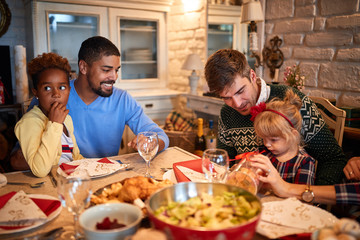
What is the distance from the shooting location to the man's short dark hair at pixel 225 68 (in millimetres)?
1547

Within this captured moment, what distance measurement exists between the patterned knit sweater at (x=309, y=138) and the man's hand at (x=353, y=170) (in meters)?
0.06

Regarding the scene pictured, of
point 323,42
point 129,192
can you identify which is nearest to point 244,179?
point 129,192

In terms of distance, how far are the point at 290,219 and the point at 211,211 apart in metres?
0.31

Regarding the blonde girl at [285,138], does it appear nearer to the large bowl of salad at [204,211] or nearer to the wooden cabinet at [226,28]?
the large bowl of salad at [204,211]

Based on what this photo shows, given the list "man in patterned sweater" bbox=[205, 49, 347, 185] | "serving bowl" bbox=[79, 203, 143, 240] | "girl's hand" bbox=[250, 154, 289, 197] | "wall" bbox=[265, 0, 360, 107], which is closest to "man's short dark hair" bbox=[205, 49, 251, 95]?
"man in patterned sweater" bbox=[205, 49, 347, 185]

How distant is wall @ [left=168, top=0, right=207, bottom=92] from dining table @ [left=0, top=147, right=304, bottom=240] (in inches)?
95.0

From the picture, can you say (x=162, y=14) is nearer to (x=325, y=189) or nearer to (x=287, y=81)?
(x=287, y=81)

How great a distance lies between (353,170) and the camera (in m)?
1.36

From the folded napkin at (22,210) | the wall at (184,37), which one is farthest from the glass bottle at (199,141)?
the folded napkin at (22,210)

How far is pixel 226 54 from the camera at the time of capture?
5.15 ft

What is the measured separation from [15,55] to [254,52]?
8.52 ft

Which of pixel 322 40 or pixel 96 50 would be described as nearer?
pixel 96 50

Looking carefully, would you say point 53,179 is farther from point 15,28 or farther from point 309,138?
point 15,28

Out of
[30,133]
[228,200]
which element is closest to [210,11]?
[30,133]
